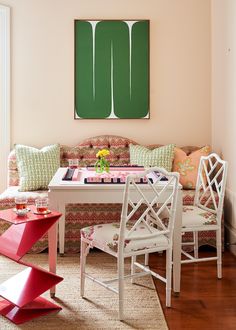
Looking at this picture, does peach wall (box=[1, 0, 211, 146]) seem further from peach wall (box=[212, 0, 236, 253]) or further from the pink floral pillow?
the pink floral pillow

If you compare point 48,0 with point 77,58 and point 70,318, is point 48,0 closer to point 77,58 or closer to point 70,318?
point 77,58

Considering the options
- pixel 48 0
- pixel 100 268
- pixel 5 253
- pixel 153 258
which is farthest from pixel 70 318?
pixel 48 0

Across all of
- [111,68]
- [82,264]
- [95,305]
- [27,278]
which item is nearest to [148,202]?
[82,264]

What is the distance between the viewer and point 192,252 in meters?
4.30

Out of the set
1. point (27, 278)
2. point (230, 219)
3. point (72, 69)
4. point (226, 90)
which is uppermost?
point (72, 69)

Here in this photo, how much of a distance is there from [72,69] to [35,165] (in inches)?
44.0

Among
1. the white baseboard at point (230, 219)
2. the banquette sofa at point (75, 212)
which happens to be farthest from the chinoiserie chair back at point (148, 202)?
the white baseboard at point (230, 219)

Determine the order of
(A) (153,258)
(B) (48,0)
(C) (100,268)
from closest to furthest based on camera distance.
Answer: (C) (100,268) < (A) (153,258) < (B) (48,0)

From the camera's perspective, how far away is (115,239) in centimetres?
295

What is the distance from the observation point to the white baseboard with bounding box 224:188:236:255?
4.24 meters

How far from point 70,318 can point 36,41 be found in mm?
3093

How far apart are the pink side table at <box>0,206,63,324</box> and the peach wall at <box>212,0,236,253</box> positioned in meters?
1.84

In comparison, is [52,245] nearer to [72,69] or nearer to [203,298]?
[203,298]

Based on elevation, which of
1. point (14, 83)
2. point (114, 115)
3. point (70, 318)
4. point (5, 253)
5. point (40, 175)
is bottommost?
point (70, 318)
